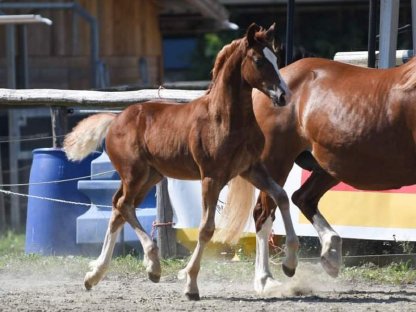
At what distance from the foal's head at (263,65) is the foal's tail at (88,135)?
57.9 inches

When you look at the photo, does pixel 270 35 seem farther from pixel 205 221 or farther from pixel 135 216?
pixel 135 216

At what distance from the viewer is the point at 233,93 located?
6.86 meters

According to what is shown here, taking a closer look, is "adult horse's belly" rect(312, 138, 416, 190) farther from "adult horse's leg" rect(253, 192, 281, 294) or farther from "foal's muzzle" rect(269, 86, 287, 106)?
"foal's muzzle" rect(269, 86, 287, 106)

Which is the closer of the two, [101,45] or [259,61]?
[259,61]

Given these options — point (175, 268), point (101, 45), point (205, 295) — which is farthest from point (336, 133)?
point (101, 45)

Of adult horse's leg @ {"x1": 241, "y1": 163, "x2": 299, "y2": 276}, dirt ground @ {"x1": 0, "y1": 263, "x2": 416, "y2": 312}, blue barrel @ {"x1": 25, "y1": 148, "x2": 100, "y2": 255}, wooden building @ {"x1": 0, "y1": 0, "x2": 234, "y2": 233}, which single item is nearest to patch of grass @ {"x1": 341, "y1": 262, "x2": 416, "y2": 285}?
dirt ground @ {"x1": 0, "y1": 263, "x2": 416, "y2": 312}

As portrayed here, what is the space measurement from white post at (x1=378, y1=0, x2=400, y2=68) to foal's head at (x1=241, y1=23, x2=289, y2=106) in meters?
2.12

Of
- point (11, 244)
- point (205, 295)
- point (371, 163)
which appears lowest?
point (11, 244)

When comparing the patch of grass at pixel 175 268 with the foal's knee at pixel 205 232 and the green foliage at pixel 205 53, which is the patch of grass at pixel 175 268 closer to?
→ the foal's knee at pixel 205 232

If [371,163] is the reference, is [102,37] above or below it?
above

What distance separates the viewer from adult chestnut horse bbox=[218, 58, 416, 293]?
7.00 metres

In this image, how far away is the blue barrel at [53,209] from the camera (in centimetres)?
949

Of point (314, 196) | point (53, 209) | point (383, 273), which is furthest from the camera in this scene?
point (53, 209)

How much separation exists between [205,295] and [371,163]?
1536 millimetres
